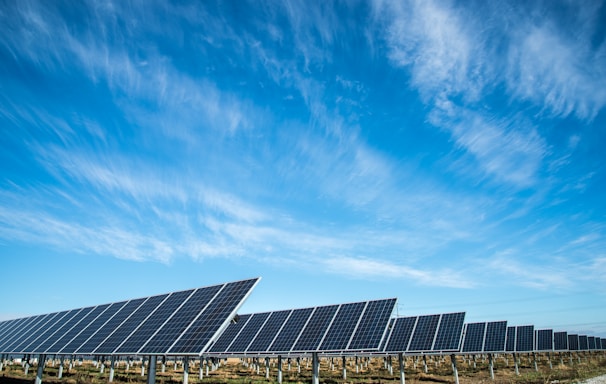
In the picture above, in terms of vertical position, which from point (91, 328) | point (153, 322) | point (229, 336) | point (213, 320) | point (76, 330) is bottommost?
point (229, 336)

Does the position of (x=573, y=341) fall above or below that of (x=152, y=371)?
below

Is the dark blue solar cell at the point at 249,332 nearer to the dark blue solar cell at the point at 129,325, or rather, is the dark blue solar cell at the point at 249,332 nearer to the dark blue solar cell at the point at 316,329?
the dark blue solar cell at the point at 316,329

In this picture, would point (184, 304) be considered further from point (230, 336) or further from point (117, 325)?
point (230, 336)

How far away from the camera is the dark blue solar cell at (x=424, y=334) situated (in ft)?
102

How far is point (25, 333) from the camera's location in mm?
33156

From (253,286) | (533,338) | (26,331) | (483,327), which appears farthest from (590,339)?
(26,331)

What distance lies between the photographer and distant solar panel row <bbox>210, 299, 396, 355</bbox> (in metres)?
23.2

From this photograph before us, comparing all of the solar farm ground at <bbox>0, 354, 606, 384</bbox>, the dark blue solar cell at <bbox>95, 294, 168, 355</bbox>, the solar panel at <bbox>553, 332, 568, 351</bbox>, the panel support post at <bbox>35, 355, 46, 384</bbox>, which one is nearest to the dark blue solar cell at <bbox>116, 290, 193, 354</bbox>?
the dark blue solar cell at <bbox>95, 294, 168, 355</bbox>

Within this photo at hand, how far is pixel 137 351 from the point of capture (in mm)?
17750

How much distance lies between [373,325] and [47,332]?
2681 centimetres

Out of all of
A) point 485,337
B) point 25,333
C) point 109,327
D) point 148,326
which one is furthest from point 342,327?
point 25,333

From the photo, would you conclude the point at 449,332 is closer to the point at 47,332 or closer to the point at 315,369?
the point at 315,369

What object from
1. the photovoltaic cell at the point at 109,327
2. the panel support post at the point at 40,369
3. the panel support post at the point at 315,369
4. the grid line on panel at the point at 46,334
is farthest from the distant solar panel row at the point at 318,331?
the grid line on panel at the point at 46,334

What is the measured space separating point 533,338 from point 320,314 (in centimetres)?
3594
